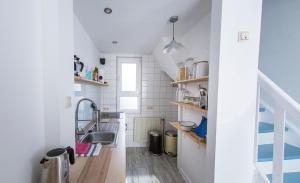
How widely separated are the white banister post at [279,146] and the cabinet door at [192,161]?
773 mm

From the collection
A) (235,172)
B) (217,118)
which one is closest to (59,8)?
(217,118)

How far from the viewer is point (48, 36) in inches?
33.4

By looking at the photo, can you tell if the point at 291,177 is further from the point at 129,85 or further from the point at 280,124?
the point at 129,85

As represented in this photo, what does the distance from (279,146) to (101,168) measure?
1.27 meters

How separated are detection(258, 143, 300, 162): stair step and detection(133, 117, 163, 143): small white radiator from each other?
2.23 metres

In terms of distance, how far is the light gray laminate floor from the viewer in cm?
226

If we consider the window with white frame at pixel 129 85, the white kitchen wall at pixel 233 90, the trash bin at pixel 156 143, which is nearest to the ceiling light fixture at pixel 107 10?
the white kitchen wall at pixel 233 90

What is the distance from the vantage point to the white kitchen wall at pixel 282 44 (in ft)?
5.46

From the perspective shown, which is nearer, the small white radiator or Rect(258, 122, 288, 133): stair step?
Rect(258, 122, 288, 133): stair step

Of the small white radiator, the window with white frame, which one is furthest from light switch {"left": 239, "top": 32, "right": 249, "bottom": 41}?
the small white radiator

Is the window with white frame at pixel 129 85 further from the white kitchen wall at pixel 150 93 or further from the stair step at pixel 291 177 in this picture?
the stair step at pixel 291 177

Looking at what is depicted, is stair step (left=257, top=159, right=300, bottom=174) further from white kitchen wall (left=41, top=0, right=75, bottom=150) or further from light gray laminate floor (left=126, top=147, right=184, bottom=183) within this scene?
white kitchen wall (left=41, top=0, right=75, bottom=150)

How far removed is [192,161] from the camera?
2.02 m

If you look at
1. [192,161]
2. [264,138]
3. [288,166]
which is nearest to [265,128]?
[264,138]
